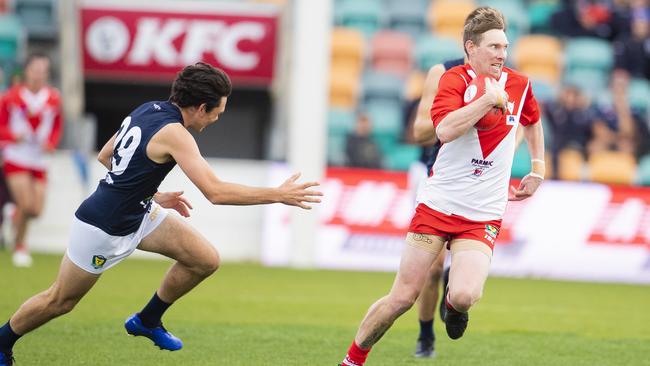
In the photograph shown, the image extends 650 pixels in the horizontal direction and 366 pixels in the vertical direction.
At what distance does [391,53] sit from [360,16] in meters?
1.18

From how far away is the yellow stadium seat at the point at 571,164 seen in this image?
16.7 metres

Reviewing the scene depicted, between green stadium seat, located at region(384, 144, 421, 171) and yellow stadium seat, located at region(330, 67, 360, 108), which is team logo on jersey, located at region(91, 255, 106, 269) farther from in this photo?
yellow stadium seat, located at region(330, 67, 360, 108)

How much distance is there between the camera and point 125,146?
6520 mm

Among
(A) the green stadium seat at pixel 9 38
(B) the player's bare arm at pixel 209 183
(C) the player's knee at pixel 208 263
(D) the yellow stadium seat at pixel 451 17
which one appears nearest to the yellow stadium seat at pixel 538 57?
(D) the yellow stadium seat at pixel 451 17

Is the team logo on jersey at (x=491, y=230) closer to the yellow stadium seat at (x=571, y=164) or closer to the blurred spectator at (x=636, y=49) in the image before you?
the yellow stadium seat at (x=571, y=164)

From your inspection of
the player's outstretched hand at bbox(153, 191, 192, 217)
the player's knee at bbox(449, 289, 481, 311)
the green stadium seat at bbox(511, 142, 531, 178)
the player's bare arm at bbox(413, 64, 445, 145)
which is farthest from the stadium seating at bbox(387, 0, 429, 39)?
the player's knee at bbox(449, 289, 481, 311)

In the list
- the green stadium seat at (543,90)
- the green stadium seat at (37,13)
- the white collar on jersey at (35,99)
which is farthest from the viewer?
the green stadium seat at (37,13)

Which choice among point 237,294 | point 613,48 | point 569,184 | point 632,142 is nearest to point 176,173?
point 237,294

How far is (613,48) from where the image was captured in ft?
63.5

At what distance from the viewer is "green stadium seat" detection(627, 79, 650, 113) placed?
18.9 m

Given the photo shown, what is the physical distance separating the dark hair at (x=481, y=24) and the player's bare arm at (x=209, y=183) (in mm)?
1288

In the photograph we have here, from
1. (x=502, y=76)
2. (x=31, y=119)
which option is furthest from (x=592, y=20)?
(x=502, y=76)

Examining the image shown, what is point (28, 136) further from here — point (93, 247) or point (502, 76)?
point (502, 76)

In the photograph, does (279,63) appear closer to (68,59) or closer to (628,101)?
(68,59)
